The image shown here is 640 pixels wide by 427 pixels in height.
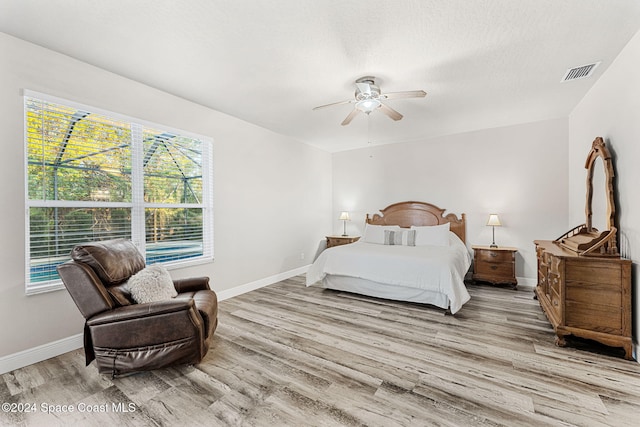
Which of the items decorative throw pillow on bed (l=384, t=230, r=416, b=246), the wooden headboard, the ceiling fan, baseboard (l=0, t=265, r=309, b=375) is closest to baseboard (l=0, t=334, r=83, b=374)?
baseboard (l=0, t=265, r=309, b=375)

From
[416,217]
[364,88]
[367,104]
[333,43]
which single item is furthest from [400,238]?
[333,43]

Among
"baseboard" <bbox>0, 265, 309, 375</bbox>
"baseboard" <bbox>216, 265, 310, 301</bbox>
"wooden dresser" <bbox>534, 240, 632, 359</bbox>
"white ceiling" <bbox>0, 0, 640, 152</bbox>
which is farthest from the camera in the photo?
"baseboard" <bbox>216, 265, 310, 301</bbox>

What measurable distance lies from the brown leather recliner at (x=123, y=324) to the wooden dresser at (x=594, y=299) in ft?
10.5

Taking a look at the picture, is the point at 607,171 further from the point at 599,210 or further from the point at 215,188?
the point at 215,188

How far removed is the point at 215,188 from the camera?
12.6 feet

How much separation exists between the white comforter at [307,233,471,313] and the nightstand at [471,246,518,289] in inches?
7.9

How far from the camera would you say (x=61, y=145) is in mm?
2521

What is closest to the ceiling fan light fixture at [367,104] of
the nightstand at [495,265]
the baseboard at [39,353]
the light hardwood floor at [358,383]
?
the light hardwood floor at [358,383]

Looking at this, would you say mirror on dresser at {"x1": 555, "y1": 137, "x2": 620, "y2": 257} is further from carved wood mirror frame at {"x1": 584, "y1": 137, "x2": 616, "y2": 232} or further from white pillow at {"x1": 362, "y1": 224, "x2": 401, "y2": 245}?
white pillow at {"x1": 362, "y1": 224, "x2": 401, "y2": 245}

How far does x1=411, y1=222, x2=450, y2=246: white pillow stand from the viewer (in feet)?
14.9

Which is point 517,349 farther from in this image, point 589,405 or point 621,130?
point 621,130

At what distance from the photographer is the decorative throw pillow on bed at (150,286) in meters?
2.27

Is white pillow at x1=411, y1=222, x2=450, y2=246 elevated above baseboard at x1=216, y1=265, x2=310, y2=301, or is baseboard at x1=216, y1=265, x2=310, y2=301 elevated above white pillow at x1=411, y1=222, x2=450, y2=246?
white pillow at x1=411, y1=222, x2=450, y2=246

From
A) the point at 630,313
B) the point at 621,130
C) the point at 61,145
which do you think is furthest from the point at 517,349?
the point at 61,145
